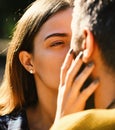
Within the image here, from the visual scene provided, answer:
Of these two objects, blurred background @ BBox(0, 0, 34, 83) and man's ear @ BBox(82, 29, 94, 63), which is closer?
A: man's ear @ BBox(82, 29, 94, 63)

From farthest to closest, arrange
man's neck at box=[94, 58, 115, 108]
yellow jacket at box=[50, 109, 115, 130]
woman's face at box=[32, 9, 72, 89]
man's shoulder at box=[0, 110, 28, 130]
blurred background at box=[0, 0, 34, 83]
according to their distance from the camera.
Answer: blurred background at box=[0, 0, 34, 83] → man's shoulder at box=[0, 110, 28, 130] → woman's face at box=[32, 9, 72, 89] → man's neck at box=[94, 58, 115, 108] → yellow jacket at box=[50, 109, 115, 130]

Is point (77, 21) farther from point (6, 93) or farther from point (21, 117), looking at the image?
point (6, 93)

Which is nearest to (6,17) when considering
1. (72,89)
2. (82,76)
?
(72,89)

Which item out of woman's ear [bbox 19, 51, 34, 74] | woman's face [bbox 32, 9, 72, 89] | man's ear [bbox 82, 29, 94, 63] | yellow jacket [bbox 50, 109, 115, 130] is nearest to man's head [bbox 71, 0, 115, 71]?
man's ear [bbox 82, 29, 94, 63]

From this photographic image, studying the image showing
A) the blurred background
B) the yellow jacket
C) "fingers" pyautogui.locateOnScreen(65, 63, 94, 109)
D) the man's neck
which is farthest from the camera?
the blurred background

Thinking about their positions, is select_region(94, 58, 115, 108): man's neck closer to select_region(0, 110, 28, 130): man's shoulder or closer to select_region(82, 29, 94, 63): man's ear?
select_region(82, 29, 94, 63): man's ear

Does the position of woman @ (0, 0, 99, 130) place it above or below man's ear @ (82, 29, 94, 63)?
below

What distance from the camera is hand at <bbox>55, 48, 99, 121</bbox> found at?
2.09 meters

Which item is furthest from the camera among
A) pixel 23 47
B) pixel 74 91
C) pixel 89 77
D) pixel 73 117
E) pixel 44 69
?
pixel 23 47

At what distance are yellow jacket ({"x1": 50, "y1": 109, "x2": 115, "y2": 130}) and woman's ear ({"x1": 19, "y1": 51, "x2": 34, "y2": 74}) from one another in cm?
130

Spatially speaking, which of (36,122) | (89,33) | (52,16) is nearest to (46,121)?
(36,122)

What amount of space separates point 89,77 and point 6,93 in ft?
3.97

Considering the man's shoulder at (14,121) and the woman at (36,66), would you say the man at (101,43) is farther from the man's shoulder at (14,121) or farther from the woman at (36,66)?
the man's shoulder at (14,121)

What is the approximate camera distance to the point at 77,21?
1.95 m
